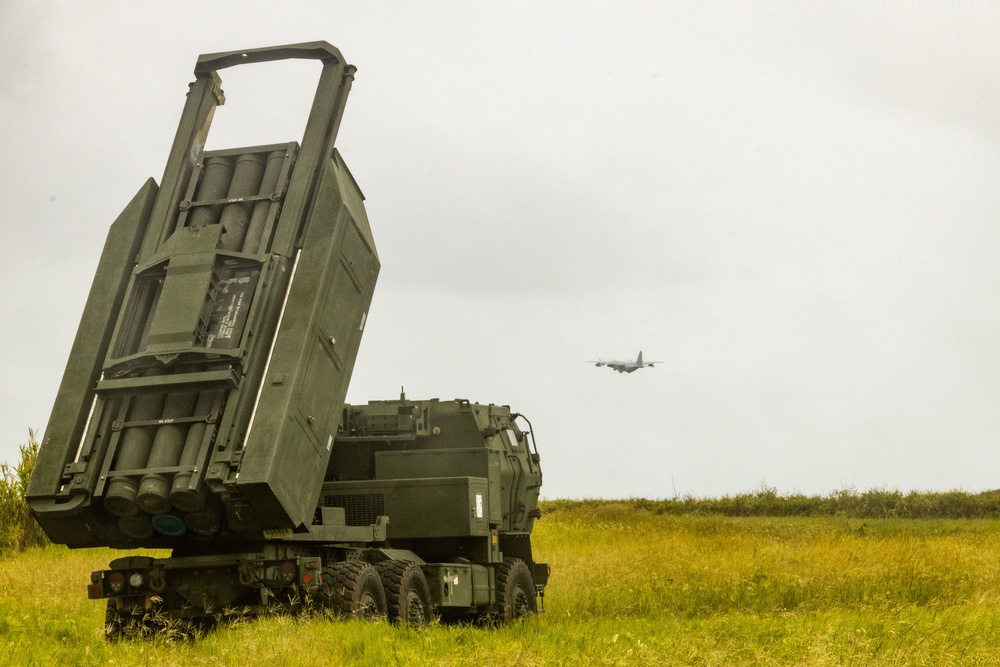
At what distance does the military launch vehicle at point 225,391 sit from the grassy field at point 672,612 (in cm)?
74

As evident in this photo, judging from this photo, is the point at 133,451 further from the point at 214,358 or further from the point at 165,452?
the point at 214,358

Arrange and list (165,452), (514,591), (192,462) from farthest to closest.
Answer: (514,591) → (165,452) → (192,462)

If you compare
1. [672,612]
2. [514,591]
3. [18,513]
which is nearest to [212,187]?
[514,591]

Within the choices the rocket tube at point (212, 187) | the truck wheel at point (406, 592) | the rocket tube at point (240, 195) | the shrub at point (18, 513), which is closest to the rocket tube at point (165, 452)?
the rocket tube at point (240, 195)

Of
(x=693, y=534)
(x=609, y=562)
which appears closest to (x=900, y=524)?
(x=693, y=534)

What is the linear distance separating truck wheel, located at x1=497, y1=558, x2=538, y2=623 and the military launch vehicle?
5.13 feet

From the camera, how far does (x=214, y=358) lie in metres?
10.6

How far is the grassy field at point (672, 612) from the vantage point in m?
9.14

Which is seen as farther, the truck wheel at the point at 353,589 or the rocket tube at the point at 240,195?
the rocket tube at the point at 240,195

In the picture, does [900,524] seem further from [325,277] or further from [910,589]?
[325,277]

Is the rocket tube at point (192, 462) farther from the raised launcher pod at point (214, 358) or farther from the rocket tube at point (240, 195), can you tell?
the rocket tube at point (240, 195)

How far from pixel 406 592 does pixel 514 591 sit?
3007 millimetres

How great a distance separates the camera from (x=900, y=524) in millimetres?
29219

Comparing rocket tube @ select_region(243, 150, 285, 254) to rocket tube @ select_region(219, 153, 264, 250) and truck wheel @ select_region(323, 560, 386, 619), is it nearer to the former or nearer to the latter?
rocket tube @ select_region(219, 153, 264, 250)
